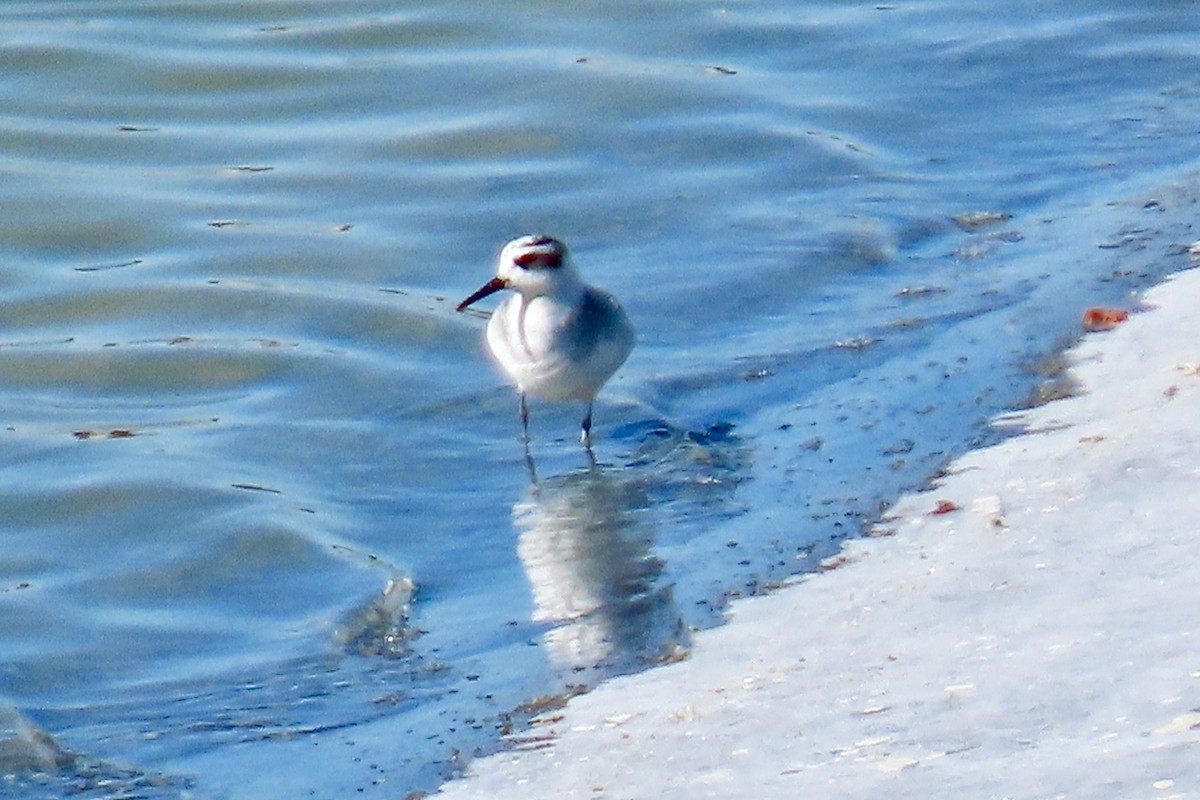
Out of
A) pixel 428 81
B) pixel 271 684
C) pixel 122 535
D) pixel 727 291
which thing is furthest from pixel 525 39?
pixel 271 684

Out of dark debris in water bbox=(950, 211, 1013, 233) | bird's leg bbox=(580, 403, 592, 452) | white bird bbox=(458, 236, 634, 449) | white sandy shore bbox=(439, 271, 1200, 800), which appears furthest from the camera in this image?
dark debris in water bbox=(950, 211, 1013, 233)

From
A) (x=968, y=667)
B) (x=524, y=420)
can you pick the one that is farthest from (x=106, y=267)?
(x=968, y=667)

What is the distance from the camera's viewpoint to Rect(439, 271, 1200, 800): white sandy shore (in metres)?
3.80

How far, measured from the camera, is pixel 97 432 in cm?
820

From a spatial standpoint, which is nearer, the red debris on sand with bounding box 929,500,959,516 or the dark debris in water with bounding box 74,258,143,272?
the red debris on sand with bounding box 929,500,959,516

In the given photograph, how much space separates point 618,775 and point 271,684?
196 cm

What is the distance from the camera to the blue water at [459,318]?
6.03m

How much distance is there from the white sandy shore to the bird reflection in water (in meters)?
0.34

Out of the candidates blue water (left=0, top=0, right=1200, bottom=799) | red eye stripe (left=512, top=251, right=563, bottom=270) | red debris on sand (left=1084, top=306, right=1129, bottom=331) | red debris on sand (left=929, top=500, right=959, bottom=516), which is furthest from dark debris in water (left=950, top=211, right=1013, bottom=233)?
red debris on sand (left=929, top=500, right=959, bottom=516)

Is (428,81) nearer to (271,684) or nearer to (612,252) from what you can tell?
(612,252)

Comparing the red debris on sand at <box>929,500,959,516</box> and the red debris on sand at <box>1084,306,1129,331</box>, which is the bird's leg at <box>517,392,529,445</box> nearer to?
the red debris on sand at <box>1084,306,1129,331</box>

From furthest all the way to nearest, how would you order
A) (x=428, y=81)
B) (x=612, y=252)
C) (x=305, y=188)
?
(x=428, y=81) → (x=305, y=188) → (x=612, y=252)

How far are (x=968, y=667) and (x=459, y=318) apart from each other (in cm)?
539

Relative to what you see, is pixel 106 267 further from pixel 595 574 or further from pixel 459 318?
pixel 595 574
